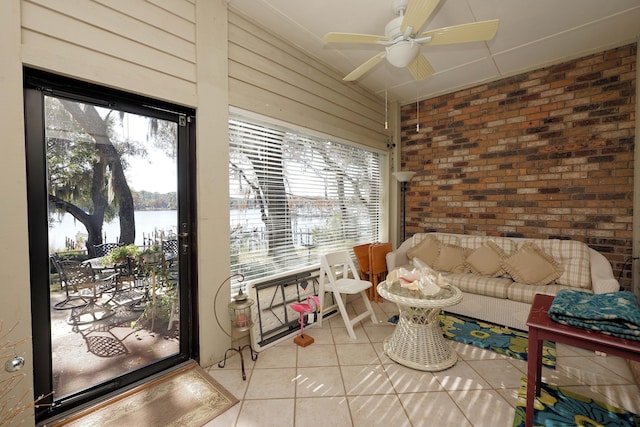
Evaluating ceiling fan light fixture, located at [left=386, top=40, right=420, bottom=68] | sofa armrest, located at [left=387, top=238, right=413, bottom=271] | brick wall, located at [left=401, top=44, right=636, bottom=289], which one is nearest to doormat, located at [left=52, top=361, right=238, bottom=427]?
sofa armrest, located at [left=387, top=238, right=413, bottom=271]

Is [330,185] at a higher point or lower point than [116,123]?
lower

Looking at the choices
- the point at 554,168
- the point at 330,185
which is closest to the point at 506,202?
the point at 554,168

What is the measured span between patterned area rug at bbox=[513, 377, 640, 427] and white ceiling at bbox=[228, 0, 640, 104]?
3.03 metres

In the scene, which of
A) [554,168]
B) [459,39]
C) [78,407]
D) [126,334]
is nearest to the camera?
[78,407]

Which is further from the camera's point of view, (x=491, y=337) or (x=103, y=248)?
(x=491, y=337)

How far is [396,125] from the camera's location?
4461 millimetres

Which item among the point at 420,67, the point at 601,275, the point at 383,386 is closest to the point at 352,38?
the point at 420,67

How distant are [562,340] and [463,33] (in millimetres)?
1912

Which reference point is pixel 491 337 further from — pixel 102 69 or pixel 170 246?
pixel 102 69

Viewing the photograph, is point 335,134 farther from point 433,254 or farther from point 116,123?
point 116,123

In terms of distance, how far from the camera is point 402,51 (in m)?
1.93

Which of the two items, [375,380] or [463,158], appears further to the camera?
[463,158]

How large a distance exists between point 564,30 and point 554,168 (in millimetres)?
1429

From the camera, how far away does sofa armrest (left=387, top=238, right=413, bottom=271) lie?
361 centimetres
